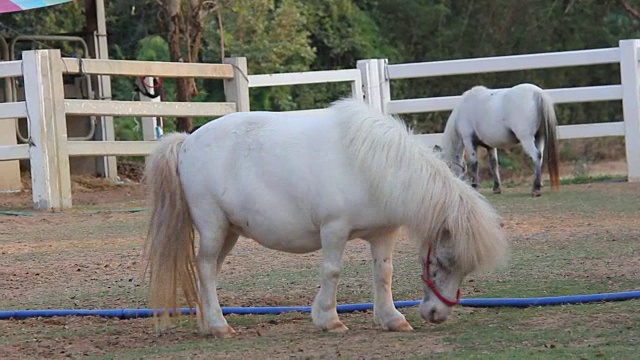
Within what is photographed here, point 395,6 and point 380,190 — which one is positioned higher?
point 395,6

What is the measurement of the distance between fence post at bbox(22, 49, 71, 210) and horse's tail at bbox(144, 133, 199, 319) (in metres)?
6.58

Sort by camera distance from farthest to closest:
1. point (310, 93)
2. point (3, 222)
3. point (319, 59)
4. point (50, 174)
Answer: point (319, 59)
point (310, 93)
point (50, 174)
point (3, 222)

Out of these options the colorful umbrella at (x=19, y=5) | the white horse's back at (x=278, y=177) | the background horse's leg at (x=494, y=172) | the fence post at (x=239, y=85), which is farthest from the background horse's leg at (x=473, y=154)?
the white horse's back at (x=278, y=177)

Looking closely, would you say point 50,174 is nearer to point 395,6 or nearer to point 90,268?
point 90,268

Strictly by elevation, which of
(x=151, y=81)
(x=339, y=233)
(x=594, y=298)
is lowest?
(x=594, y=298)

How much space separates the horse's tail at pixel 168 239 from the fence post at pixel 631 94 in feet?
30.0

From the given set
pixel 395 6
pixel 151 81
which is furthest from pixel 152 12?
pixel 151 81

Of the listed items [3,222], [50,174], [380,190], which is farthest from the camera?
[50,174]

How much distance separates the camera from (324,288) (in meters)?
5.22

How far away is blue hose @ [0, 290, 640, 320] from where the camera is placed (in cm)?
552

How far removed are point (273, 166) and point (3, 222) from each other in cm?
632

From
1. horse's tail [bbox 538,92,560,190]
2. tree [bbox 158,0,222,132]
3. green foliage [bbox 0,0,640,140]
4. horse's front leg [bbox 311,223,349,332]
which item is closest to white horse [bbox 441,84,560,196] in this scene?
horse's tail [bbox 538,92,560,190]

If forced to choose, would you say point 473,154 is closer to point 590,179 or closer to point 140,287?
point 590,179

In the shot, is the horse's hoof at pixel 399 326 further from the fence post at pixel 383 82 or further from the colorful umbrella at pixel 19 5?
the fence post at pixel 383 82
